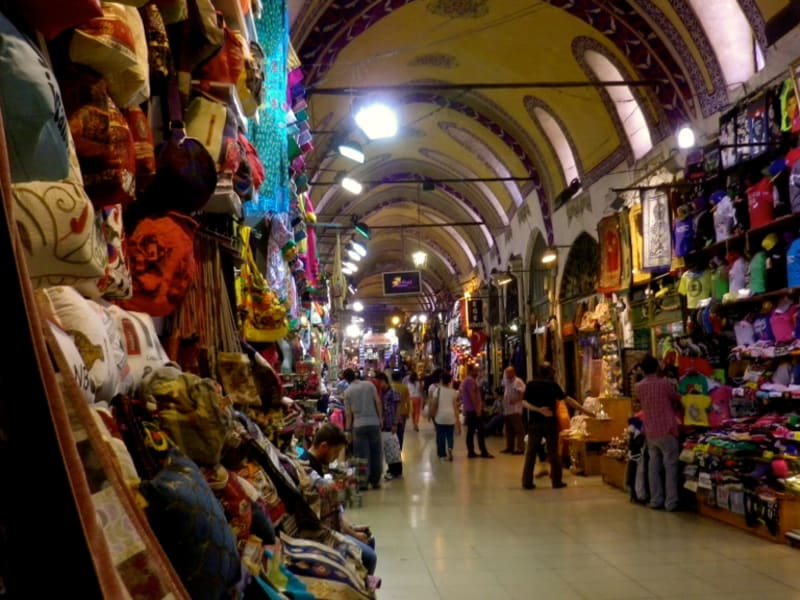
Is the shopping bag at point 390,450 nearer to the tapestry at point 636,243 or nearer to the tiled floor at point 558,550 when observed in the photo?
the tiled floor at point 558,550

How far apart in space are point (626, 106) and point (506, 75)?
2284 mm

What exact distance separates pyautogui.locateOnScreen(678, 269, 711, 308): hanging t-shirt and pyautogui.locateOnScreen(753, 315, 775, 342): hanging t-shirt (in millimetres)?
934

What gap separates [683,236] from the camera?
7.86 m

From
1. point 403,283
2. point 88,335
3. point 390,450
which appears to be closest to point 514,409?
point 390,450

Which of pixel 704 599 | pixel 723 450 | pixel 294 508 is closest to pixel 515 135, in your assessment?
pixel 723 450

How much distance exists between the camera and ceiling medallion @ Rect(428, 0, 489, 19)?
9.94 meters

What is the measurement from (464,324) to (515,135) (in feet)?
28.6

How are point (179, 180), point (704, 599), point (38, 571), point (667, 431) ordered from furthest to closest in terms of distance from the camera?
point (667, 431), point (704, 599), point (179, 180), point (38, 571)

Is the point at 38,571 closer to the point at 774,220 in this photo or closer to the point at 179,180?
the point at 179,180

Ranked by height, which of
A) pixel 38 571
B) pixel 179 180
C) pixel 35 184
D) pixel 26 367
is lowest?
pixel 38 571

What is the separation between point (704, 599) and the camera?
4074 millimetres

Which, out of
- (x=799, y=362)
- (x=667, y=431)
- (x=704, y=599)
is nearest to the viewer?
(x=704, y=599)

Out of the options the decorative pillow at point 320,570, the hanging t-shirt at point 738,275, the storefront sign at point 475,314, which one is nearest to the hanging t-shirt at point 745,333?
the hanging t-shirt at point 738,275

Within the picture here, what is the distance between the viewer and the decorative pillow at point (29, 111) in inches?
40.9
